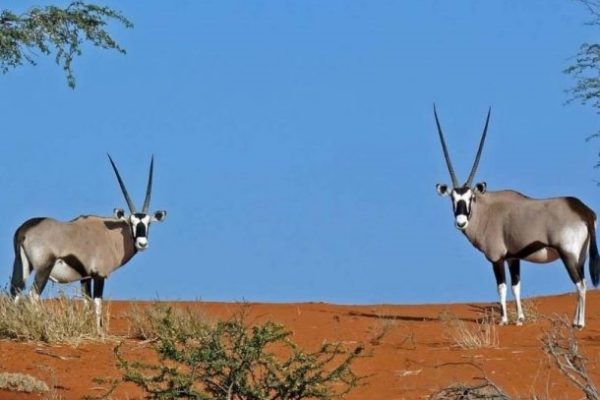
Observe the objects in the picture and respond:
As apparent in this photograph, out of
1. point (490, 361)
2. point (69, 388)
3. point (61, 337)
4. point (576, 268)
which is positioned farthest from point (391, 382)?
point (576, 268)

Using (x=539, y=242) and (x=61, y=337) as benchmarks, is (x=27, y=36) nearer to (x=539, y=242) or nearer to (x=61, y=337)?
(x=61, y=337)

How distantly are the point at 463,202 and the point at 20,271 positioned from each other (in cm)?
639

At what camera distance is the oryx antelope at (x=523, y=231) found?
18828mm

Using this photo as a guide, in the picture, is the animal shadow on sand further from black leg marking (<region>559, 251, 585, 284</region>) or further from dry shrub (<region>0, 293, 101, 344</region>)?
dry shrub (<region>0, 293, 101, 344</region>)

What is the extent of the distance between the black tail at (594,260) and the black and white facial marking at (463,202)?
1943mm

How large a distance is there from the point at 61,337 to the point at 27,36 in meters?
3.58

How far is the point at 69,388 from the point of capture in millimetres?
13203

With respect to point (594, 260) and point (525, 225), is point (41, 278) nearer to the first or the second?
point (525, 225)

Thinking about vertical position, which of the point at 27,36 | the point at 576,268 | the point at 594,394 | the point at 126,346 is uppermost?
the point at 27,36

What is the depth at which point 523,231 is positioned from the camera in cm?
1922

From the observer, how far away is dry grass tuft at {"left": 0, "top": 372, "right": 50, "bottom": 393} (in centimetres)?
1263

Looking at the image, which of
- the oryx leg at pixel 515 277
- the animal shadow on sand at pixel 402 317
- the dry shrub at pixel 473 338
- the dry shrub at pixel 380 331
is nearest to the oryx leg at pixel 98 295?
the dry shrub at pixel 380 331

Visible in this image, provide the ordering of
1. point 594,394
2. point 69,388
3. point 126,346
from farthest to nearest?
point 126,346 < point 69,388 < point 594,394

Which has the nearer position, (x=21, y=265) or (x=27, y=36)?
(x=27, y=36)
